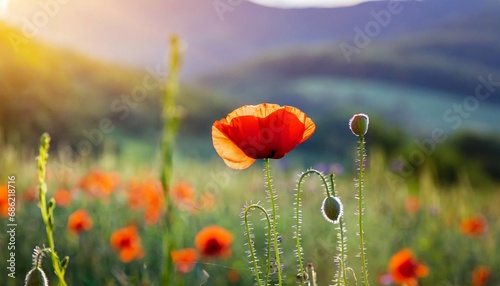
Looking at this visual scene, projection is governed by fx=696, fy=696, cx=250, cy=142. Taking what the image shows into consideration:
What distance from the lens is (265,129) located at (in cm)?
115

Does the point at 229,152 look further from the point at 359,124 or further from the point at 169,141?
the point at 169,141

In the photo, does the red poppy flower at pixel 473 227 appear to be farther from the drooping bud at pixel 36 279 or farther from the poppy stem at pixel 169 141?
the poppy stem at pixel 169 141

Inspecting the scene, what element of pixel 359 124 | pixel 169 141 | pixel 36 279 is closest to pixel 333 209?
pixel 359 124

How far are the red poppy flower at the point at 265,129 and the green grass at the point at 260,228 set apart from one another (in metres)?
1.56

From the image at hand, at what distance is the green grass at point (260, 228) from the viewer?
9.82 ft

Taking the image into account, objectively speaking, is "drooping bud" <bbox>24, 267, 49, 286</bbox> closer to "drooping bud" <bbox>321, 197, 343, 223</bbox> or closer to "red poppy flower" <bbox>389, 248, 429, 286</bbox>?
"drooping bud" <bbox>321, 197, 343, 223</bbox>

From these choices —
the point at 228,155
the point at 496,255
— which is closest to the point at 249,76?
the point at 496,255

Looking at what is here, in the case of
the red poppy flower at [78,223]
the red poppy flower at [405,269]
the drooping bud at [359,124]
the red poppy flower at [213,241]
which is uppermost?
the drooping bud at [359,124]

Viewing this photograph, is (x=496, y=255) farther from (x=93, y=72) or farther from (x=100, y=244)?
(x=93, y=72)

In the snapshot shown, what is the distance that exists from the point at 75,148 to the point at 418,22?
80.8ft

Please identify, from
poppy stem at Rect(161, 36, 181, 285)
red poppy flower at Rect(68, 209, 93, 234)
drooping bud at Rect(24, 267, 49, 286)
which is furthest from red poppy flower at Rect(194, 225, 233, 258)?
poppy stem at Rect(161, 36, 181, 285)

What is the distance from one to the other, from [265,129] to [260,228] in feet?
8.69

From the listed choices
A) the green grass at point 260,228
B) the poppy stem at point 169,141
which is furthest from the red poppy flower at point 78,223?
the poppy stem at point 169,141

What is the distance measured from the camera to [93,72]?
46.0ft
